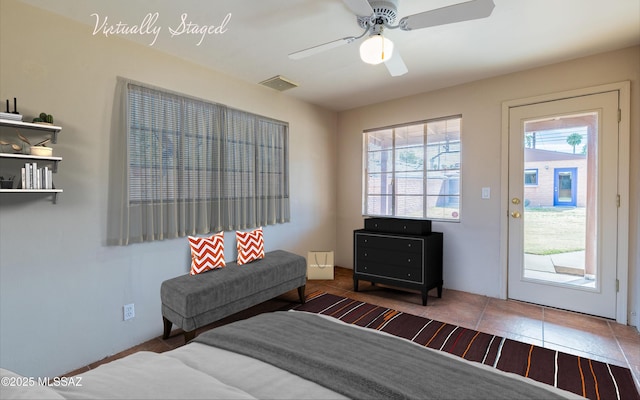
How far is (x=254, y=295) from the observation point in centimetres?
270

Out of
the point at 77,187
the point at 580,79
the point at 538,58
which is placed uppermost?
the point at 538,58

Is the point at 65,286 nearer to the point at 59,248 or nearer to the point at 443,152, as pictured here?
the point at 59,248

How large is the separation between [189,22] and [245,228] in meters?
2.00

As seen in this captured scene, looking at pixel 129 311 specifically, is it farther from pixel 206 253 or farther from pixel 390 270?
pixel 390 270

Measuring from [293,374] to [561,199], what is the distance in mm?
3254

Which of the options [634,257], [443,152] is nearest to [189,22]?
[443,152]

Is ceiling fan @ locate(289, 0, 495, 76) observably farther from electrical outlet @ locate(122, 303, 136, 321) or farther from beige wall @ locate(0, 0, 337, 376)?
electrical outlet @ locate(122, 303, 136, 321)

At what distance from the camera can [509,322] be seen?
8.96ft

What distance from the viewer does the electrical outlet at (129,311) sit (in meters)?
2.42

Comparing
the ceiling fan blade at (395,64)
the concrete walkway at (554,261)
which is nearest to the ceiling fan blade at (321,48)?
the ceiling fan blade at (395,64)

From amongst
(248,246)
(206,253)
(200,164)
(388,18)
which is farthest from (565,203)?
(200,164)

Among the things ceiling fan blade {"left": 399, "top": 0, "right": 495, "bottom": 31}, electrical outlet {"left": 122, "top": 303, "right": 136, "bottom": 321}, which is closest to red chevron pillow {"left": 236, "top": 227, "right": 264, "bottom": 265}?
electrical outlet {"left": 122, "top": 303, "right": 136, "bottom": 321}

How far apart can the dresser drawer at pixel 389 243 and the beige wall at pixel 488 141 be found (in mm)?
722

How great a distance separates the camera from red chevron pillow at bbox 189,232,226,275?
2672 millimetres
